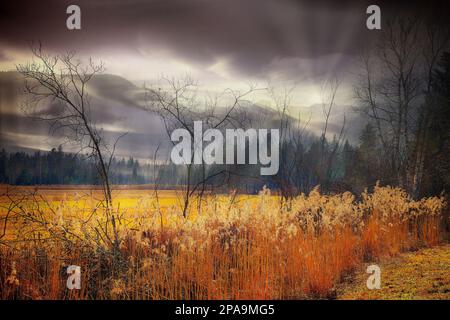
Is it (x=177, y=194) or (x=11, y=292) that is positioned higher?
(x=177, y=194)

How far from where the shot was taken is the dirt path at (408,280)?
4.53 meters

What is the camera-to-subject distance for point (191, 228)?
4.70 meters

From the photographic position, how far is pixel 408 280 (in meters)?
4.92

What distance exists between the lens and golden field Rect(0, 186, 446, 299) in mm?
4238

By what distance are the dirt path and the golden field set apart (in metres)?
0.22

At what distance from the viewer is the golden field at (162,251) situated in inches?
167

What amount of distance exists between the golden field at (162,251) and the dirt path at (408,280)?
223 millimetres

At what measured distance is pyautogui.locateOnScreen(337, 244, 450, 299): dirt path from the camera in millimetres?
4531

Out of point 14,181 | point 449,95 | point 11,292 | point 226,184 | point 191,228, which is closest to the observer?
point 11,292

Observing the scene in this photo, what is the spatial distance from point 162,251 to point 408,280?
10.2 ft
